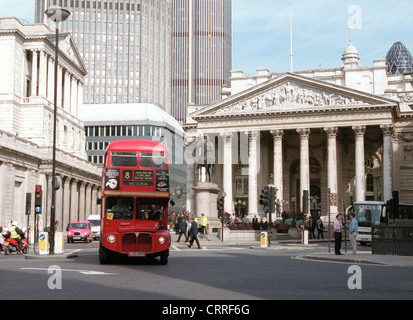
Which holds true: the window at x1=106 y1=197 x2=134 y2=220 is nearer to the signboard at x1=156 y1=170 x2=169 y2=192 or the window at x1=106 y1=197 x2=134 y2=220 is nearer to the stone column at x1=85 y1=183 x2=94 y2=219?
the signboard at x1=156 y1=170 x2=169 y2=192

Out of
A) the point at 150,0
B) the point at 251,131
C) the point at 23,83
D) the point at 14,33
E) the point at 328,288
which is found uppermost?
the point at 150,0

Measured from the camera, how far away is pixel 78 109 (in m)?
87.6

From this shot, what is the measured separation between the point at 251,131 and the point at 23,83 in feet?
90.5

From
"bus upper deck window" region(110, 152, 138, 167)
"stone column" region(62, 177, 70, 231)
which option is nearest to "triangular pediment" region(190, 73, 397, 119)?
"stone column" region(62, 177, 70, 231)

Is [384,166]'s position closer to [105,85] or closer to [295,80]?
[295,80]

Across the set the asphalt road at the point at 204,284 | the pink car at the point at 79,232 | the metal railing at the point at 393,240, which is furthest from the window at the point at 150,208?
the pink car at the point at 79,232

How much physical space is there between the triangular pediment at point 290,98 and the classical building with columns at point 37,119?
1736 centimetres

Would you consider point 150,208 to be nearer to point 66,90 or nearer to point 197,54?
point 66,90

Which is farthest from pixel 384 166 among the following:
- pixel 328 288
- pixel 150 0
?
pixel 150 0

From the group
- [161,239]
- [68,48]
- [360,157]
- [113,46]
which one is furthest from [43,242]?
[113,46]

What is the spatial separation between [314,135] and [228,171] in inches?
502

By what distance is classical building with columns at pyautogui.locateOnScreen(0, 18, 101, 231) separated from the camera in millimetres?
61062

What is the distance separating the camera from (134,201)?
2214cm

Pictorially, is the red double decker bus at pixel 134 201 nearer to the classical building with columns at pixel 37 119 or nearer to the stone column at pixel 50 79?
the classical building with columns at pixel 37 119
